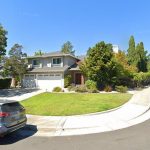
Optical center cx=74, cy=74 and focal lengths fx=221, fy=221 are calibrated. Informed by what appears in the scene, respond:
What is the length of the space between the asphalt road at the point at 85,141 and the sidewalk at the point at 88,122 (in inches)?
31.7

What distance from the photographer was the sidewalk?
10.7 metres

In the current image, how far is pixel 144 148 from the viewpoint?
776 centimetres

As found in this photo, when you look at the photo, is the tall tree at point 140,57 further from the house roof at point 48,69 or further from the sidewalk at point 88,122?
the sidewalk at point 88,122

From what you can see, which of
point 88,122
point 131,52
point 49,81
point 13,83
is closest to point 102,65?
point 49,81

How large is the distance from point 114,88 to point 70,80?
6984 mm

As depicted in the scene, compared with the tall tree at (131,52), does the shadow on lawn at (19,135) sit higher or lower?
lower

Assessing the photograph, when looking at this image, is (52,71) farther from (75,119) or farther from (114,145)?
(114,145)

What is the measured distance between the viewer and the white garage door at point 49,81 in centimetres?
3285

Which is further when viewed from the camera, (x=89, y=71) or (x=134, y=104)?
(x=89, y=71)

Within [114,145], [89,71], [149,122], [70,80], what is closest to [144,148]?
[114,145]

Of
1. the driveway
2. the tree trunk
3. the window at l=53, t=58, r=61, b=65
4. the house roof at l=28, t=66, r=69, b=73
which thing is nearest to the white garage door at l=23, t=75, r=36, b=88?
the house roof at l=28, t=66, r=69, b=73

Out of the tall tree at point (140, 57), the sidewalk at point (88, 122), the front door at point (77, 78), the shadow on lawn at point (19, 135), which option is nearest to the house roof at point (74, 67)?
the front door at point (77, 78)

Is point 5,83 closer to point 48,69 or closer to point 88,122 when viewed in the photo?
point 48,69

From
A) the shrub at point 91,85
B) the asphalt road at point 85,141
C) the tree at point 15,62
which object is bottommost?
the asphalt road at point 85,141
